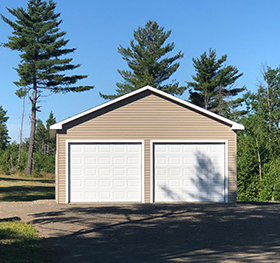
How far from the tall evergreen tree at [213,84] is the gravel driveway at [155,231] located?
1158 inches

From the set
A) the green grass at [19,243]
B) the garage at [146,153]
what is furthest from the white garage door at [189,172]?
the green grass at [19,243]

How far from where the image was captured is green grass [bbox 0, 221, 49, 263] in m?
7.04

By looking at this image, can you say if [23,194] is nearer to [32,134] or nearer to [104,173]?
[104,173]

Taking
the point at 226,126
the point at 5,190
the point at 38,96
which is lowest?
the point at 5,190

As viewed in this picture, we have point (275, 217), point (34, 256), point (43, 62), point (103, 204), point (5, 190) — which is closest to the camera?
point (34, 256)

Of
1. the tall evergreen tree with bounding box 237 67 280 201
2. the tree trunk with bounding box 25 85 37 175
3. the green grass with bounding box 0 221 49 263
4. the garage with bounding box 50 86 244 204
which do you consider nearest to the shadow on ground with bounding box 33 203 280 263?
the green grass with bounding box 0 221 49 263

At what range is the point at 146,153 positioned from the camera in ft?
50.4

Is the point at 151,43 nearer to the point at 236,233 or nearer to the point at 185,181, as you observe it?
the point at 185,181

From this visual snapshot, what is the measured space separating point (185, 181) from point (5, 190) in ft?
36.5

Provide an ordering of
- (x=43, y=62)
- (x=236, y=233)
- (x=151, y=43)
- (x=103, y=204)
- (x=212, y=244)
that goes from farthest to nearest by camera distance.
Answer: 1. (x=151, y=43)
2. (x=43, y=62)
3. (x=103, y=204)
4. (x=236, y=233)
5. (x=212, y=244)

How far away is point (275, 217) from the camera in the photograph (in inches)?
479

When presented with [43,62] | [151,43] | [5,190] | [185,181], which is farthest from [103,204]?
[151,43]

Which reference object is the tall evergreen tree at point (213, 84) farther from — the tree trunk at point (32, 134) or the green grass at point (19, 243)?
the green grass at point (19, 243)

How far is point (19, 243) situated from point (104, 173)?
7.19 metres
